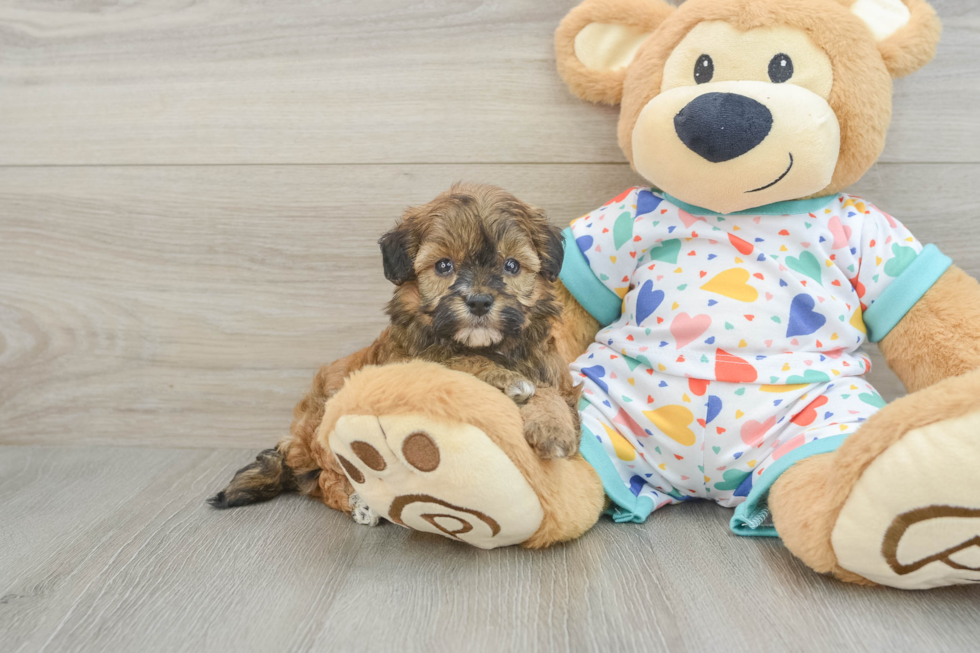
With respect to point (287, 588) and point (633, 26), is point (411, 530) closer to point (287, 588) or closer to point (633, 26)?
point (287, 588)

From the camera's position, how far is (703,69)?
4.37 feet

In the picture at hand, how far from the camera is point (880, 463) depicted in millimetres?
1012

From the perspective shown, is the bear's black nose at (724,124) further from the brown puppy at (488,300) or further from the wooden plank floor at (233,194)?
the wooden plank floor at (233,194)

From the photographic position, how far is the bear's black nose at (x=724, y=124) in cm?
123

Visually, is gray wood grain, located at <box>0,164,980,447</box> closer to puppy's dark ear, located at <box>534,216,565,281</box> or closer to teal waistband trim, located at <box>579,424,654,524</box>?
puppy's dark ear, located at <box>534,216,565,281</box>

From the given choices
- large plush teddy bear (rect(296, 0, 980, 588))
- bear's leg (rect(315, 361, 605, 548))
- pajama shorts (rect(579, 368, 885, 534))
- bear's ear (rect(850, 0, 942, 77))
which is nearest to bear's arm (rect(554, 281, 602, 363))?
large plush teddy bear (rect(296, 0, 980, 588))

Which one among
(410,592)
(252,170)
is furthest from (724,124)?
(252,170)

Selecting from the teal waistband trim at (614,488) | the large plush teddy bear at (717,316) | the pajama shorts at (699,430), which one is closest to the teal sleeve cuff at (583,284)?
the large plush teddy bear at (717,316)

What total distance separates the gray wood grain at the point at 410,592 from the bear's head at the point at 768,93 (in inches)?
27.2

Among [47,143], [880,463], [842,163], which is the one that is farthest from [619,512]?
[47,143]

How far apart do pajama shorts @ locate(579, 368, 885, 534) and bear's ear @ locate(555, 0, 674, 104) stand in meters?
0.64

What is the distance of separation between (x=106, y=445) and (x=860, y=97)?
6.65ft

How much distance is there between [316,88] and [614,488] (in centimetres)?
120

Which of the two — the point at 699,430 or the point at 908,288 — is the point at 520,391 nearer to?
the point at 699,430
